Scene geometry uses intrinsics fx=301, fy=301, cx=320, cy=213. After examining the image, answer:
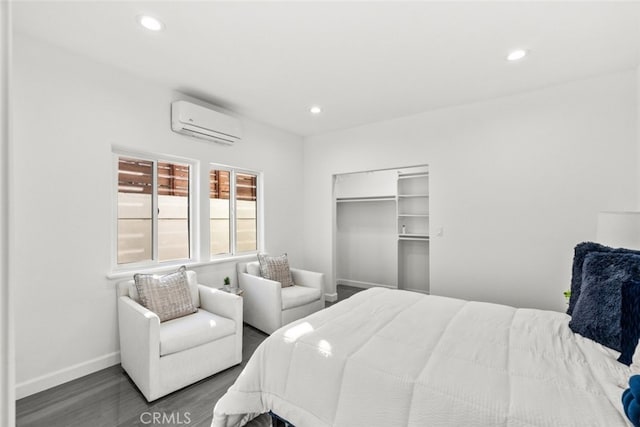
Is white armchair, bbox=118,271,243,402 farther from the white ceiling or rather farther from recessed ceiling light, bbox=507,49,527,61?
recessed ceiling light, bbox=507,49,527,61

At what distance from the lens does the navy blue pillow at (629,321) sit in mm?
1447

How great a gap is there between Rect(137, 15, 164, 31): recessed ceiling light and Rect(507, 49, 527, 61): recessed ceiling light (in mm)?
2730

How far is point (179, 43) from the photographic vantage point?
234 cm

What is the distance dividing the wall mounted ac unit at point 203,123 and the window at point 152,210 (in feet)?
1.37

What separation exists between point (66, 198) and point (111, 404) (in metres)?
1.62

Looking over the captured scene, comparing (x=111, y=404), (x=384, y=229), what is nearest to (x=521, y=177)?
(x=384, y=229)

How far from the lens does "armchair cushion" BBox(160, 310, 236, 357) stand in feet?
7.41

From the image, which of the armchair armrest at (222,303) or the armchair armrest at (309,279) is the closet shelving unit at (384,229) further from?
the armchair armrest at (222,303)

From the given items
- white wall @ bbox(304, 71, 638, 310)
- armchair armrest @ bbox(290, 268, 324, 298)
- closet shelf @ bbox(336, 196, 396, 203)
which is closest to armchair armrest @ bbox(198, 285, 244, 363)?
armchair armrest @ bbox(290, 268, 324, 298)

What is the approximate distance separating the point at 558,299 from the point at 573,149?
150 cm

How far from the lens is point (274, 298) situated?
10.8 ft

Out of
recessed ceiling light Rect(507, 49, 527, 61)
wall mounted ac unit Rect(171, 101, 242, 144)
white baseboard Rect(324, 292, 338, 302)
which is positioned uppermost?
recessed ceiling light Rect(507, 49, 527, 61)

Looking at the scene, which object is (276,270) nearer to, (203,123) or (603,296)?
(203,123)

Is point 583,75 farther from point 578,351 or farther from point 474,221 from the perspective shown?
point 578,351
